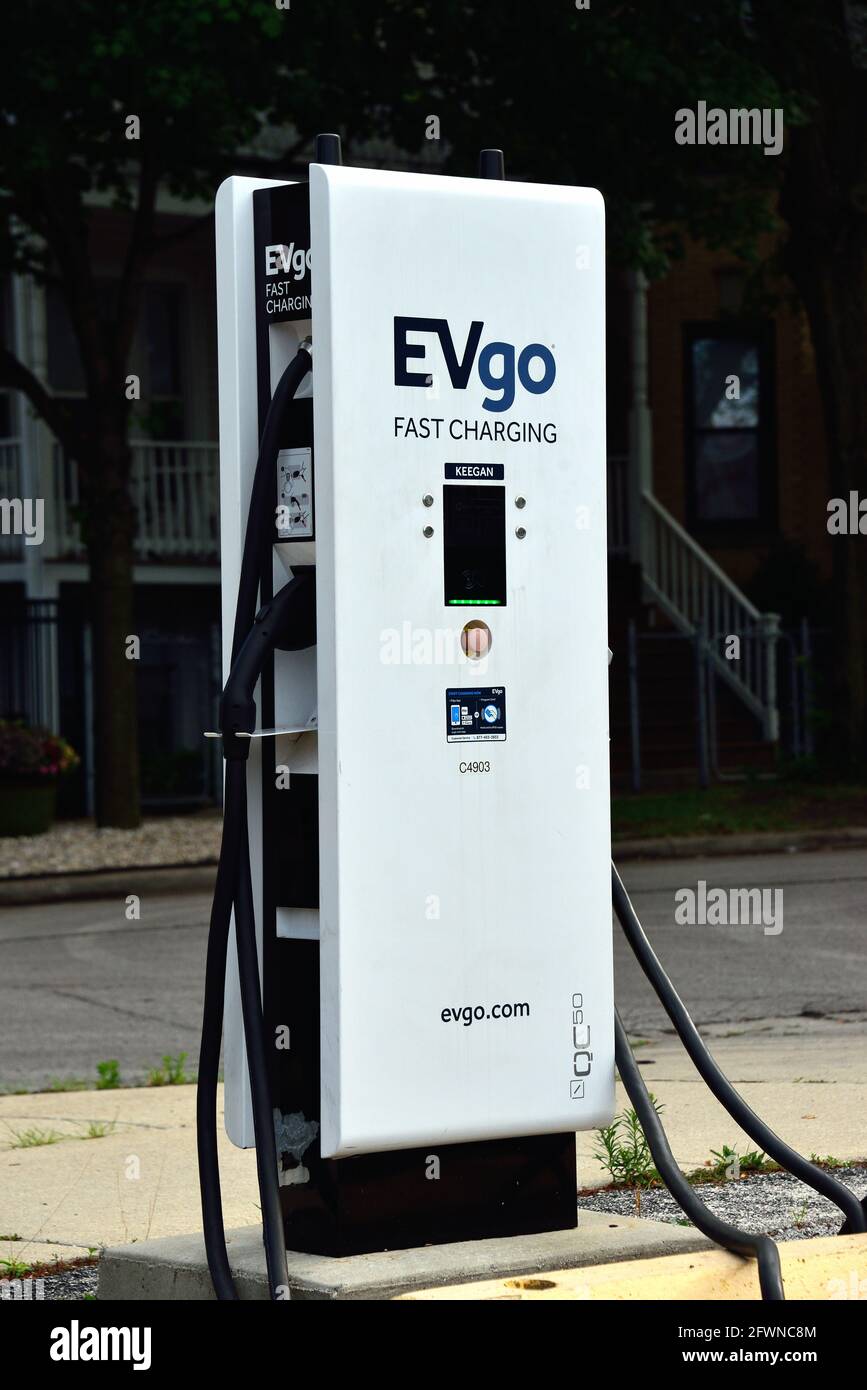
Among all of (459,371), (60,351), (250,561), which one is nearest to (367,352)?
(459,371)

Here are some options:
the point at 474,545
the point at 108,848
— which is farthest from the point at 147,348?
the point at 474,545

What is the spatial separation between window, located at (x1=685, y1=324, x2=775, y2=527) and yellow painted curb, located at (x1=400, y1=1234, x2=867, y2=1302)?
2258 cm

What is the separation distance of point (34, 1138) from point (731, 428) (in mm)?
20683

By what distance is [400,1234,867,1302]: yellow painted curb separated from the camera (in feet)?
13.6

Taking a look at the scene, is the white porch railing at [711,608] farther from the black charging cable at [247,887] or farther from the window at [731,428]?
the black charging cable at [247,887]

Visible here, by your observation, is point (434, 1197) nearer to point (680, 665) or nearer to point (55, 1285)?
point (55, 1285)

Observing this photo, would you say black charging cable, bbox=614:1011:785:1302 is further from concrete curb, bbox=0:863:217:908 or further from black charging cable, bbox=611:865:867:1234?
concrete curb, bbox=0:863:217:908

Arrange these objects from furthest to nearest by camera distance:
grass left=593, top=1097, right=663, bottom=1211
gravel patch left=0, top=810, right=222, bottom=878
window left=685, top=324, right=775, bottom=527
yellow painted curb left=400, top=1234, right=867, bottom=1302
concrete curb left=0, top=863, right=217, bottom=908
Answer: window left=685, top=324, right=775, bottom=527, gravel patch left=0, top=810, right=222, bottom=878, concrete curb left=0, top=863, right=217, bottom=908, grass left=593, top=1097, right=663, bottom=1211, yellow painted curb left=400, top=1234, right=867, bottom=1302

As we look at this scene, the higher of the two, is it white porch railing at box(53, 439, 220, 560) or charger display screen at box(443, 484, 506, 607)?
white porch railing at box(53, 439, 220, 560)

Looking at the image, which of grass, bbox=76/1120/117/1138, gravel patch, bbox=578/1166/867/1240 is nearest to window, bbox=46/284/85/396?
grass, bbox=76/1120/117/1138

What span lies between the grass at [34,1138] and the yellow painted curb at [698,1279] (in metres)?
3.22

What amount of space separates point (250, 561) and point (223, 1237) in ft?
4.68

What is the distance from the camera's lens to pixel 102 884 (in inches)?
616

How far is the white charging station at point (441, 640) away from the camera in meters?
4.36
